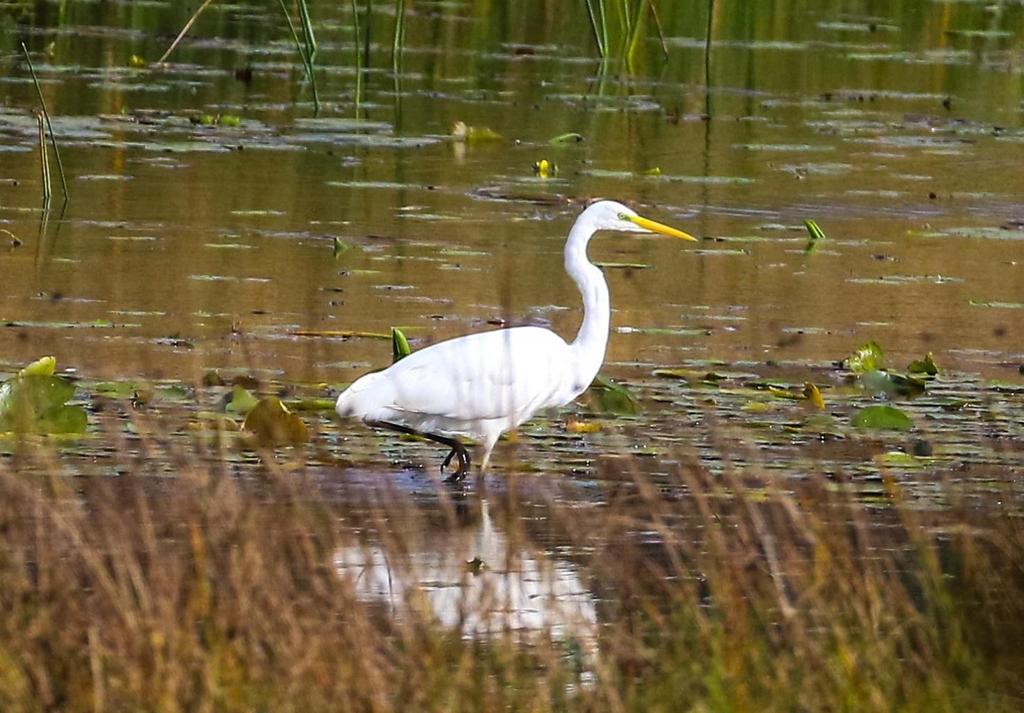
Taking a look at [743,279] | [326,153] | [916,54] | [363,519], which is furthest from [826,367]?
[916,54]

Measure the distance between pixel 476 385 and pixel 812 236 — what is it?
433 centimetres

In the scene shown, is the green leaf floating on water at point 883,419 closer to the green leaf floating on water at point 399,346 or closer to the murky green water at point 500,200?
the murky green water at point 500,200

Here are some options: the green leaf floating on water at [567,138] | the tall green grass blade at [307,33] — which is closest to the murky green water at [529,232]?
the green leaf floating on water at [567,138]

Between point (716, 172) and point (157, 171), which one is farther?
point (716, 172)

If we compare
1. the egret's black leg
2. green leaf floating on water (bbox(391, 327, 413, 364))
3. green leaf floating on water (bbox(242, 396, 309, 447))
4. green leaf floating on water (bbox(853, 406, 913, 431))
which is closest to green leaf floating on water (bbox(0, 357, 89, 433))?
green leaf floating on water (bbox(242, 396, 309, 447))

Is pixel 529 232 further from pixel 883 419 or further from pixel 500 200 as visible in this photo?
pixel 883 419

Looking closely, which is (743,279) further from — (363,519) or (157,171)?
(363,519)

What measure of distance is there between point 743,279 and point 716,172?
9.76 ft

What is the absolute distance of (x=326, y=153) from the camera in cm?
1226

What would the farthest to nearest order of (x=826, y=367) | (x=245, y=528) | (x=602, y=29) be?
(x=602, y=29)
(x=826, y=367)
(x=245, y=528)

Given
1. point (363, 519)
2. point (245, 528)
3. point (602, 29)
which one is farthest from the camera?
point (602, 29)

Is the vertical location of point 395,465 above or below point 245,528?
below

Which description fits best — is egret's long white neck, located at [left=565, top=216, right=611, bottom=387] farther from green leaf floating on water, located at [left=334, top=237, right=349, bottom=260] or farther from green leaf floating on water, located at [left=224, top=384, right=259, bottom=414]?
green leaf floating on water, located at [left=334, top=237, right=349, bottom=260]

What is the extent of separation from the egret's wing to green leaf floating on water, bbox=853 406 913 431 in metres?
0.94
